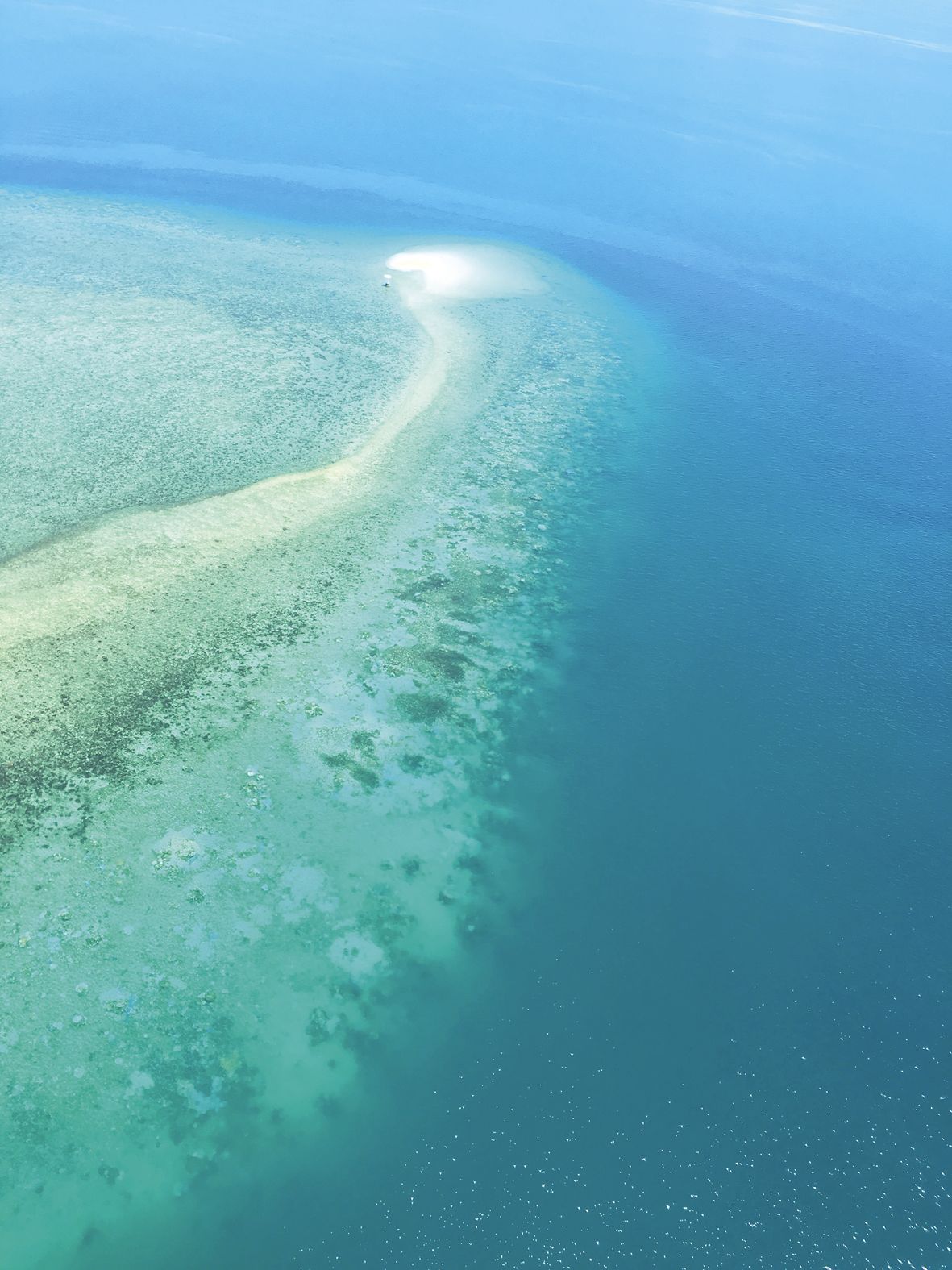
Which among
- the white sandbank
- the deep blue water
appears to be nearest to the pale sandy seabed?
the deep blue water

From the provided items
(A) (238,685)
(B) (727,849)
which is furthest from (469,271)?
(B) (727,849)

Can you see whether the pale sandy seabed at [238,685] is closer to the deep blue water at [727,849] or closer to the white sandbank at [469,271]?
the deep blue water at [727,849]

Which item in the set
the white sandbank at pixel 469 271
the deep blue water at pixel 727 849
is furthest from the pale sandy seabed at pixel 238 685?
the white sandbank at pixel 469 271

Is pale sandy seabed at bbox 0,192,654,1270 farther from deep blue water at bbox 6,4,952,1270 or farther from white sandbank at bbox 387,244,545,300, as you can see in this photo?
white sandbank at bbox 387,244,545,300

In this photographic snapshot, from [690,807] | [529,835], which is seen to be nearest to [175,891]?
[529,835]

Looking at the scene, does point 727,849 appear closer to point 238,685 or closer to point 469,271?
point 238,685

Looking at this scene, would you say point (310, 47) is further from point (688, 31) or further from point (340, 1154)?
point (340, 1154)
